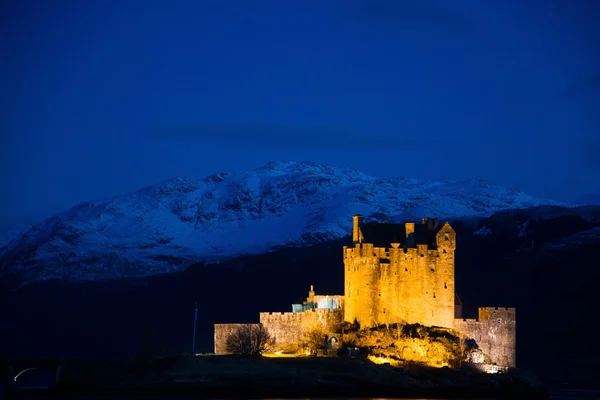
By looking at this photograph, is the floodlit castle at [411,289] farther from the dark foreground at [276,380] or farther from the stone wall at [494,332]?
the dark foreground at [276,380]

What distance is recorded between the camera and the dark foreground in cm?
10712

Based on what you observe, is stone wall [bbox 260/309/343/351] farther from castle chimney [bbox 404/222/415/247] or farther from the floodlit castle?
castle chimney [bbox 404/222/415/247]

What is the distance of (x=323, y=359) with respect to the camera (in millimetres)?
110812

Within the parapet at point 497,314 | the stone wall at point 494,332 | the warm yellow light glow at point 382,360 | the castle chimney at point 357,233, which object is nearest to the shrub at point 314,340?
→ the warm yellow light glow at point 382,360

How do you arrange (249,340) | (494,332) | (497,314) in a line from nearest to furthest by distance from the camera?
(494,332), (497,314), (249,340)

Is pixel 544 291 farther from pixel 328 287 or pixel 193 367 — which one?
pixel 193 367

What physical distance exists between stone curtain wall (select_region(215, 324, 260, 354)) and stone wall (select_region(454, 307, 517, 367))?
18.1 m

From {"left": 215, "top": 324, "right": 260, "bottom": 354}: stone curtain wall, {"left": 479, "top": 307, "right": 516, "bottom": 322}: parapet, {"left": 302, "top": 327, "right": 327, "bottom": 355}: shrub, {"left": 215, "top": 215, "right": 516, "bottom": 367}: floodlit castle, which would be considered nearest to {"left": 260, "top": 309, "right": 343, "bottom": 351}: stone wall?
{"left": 215, "top": 215, "right": 516, "bottom": 367}: floodlit castle

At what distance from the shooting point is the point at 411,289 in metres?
115

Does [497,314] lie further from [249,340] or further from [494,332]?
[249,340]

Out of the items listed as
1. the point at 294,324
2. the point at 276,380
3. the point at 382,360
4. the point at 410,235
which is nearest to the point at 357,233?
the point at 410,235

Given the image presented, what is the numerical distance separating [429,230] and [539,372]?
158ft

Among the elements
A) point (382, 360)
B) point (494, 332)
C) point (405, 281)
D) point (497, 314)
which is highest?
point (405, 281)

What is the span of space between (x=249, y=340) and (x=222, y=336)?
130 inches
